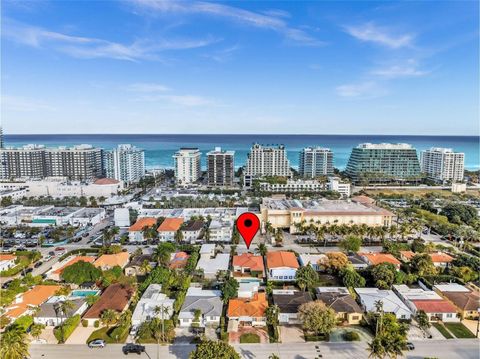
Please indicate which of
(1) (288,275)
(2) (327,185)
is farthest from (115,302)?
(2) (327,185)

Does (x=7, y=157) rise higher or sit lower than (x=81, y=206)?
higher

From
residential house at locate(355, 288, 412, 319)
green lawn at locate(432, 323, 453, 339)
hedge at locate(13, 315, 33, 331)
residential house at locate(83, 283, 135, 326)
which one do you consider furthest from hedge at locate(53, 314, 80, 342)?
green lawn at locate(432, 323, 453, 339)

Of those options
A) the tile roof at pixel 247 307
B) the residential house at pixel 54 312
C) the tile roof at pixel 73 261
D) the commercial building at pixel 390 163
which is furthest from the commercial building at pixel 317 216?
the commercial building at pixel 390 163

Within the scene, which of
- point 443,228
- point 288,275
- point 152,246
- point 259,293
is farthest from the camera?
point 443,228

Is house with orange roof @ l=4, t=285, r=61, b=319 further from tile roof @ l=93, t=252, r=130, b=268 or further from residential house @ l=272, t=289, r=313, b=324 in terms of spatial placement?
residential house @ l=272, t=289, r=313, b=324

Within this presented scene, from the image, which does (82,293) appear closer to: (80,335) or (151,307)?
(80,335)

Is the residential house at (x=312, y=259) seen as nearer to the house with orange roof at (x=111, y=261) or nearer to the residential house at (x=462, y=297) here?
the residential house at (x=462, y=297)

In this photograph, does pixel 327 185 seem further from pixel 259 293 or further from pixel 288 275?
pixel 259 293
